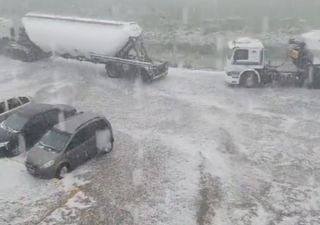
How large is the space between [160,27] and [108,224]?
97.5 ft

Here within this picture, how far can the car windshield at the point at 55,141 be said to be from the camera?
54.9 feet

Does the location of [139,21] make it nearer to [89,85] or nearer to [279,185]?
[89,85]

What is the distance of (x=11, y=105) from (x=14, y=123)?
282 cm

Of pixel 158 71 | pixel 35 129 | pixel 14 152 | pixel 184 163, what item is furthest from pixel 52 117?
pixel 158 71

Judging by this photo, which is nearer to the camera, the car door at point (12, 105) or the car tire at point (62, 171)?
the car tire at point (62, 171)

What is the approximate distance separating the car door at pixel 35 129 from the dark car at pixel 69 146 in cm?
144

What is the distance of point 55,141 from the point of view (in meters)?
17.0

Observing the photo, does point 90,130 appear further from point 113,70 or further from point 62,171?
point 113,70

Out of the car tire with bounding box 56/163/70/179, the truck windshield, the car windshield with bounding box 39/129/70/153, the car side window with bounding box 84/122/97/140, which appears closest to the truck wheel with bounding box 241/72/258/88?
the truck windshield

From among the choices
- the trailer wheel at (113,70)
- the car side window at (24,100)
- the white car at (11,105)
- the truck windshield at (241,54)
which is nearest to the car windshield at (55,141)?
the white car at (11,105)

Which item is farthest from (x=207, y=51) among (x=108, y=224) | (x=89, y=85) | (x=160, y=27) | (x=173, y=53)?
(x=108, y=224)

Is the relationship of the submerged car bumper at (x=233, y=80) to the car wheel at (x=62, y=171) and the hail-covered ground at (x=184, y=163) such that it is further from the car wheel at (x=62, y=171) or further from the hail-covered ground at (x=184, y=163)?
the car wheel at (x=62, y=171)

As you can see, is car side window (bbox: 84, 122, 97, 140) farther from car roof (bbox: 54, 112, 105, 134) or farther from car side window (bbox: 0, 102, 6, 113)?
car side window (bbox: 0, 102, 6, 113)

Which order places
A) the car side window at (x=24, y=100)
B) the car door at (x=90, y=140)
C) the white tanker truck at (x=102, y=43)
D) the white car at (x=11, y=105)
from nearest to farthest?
the car door at (x=90, y=140)
the white car at (x=11, y=105)
the car side window at (x=24, y=100)
the white tanker truck at (x=102, y=43)
